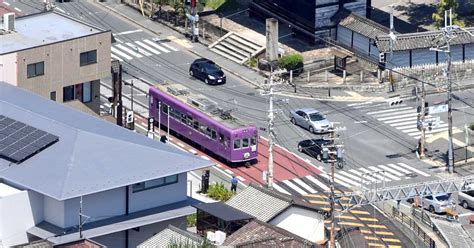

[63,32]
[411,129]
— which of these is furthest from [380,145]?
[63,32]

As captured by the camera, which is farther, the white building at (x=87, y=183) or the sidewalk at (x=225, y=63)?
the sidewalk at (x=225, y=63)

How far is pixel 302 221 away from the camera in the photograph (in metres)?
103

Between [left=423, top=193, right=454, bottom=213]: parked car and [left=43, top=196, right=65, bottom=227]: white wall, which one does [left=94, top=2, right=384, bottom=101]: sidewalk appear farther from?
[left=43, top=196, right=65, bottom=227]: white wall

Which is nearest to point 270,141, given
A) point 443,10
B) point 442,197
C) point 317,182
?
point 317,182

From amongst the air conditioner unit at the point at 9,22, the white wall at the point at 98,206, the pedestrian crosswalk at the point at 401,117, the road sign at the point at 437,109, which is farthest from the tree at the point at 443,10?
the white wall at the point at 98,206

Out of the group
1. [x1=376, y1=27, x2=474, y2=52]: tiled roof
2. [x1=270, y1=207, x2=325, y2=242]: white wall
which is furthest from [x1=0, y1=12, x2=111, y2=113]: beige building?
[x1=270, y1=207, x2=325, y2=242]: white wall

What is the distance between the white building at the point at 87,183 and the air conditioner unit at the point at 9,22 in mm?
17904

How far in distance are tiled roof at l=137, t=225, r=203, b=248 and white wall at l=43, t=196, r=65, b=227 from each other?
4.56 m

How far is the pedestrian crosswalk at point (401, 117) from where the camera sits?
419ft

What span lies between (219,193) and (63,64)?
Result: 14.2 metres

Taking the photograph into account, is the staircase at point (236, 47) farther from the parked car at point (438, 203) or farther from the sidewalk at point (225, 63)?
the parked car at point (438, 203)

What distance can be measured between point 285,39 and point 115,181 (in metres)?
46.1

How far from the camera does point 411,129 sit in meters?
128

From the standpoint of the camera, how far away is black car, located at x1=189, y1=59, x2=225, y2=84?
13512 centimetres
